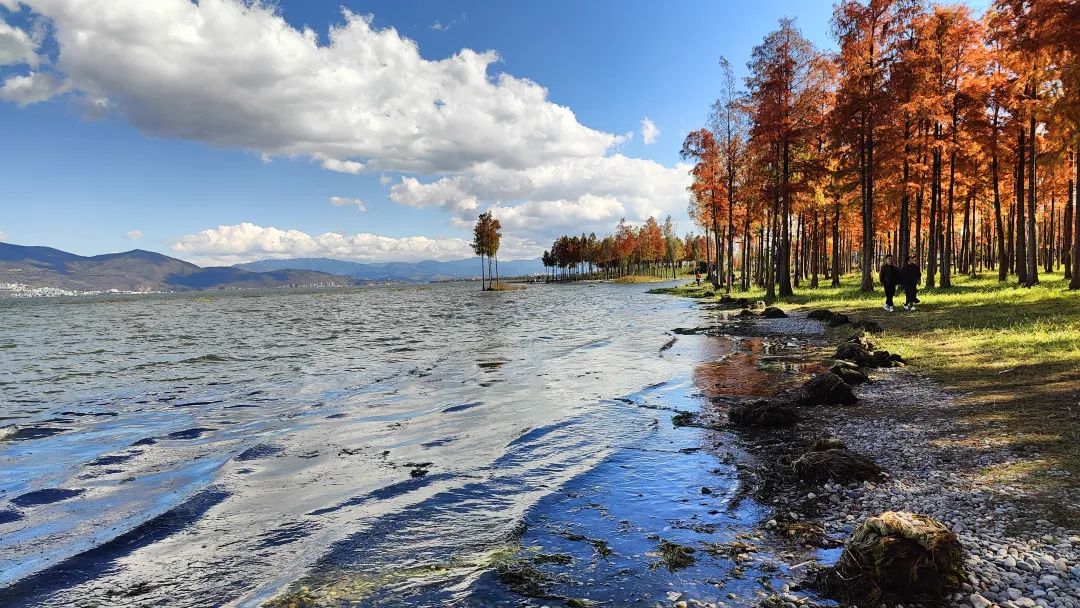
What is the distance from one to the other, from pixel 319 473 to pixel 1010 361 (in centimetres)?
1540

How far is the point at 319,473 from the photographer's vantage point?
944 centimetres

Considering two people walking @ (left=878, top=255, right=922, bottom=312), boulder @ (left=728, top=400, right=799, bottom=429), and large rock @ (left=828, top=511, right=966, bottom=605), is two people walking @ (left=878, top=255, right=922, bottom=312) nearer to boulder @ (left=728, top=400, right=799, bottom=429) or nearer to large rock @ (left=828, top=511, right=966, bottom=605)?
boulder @ (left=728, top=400, right=799, bottom=429)

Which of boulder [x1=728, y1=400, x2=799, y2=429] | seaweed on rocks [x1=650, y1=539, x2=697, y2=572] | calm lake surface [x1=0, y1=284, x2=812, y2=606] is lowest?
calm lake surface [x1=0, y1=284, x2=812, y2=606]

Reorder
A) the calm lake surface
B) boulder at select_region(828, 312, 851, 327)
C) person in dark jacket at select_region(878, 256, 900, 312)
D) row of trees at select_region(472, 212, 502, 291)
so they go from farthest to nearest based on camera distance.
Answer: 1. row of trees at select_region(472, 212, 502, 291)
2. person in dark jacket at select_region(878, 256, 900, 312)
3. boulder at select_region(828, 312, 851, 327)
4. the calm lake surface

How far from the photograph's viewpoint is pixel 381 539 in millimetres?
6750

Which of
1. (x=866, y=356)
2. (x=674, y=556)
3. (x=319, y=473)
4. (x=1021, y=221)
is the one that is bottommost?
Answer: (x=319, y=473)

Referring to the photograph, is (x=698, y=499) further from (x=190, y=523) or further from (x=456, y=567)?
(x=190, y=523)

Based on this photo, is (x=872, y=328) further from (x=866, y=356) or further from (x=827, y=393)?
(x=827, y=393)

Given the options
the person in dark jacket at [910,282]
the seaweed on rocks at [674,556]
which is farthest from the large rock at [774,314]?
the seaweed on rocks at [674,556]

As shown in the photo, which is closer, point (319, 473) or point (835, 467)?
point (835, 467)

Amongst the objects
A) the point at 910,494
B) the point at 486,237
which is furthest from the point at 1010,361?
the point at 486,237

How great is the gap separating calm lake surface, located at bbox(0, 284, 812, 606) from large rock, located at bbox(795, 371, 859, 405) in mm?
2669

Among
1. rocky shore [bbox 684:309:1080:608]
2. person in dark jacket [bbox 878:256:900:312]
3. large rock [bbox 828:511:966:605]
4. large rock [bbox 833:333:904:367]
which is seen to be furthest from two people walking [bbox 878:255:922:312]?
large rock [bbox 828:511:966:605]

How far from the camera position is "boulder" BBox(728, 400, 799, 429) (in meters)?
10.6
